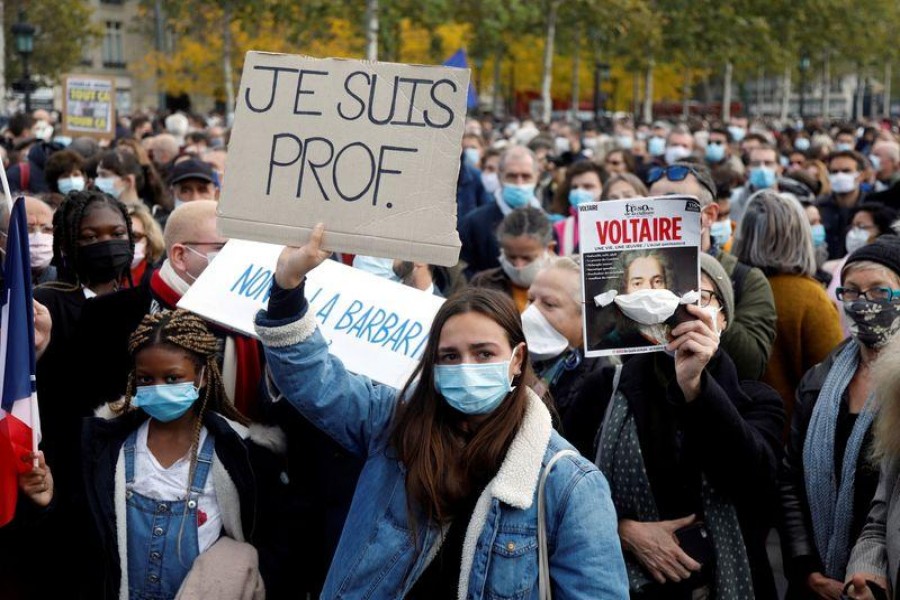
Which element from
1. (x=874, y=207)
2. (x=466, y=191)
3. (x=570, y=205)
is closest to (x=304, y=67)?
(x=874, y=207)

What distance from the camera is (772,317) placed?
5258 mm

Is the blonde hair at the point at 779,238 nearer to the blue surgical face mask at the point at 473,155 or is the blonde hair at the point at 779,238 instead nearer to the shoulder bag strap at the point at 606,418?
the shoulder bag strap at the point at 606,418

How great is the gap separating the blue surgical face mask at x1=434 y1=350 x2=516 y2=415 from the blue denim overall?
3.52 feet

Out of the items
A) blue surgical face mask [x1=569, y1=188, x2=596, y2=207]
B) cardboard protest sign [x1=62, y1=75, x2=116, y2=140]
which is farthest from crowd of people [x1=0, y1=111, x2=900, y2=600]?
cardboard protest sign [x1=62, y1=75, x2=116, y2=140]

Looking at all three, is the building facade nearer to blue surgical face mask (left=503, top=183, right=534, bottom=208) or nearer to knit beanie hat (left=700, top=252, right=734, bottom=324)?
blue surgical face mask (left=503, top=183, right=534, bottom=208)

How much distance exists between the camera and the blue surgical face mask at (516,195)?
926 cm

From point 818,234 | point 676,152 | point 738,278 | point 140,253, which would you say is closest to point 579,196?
point 818,234

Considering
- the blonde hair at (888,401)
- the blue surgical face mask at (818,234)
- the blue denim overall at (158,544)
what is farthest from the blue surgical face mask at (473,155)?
the blonde hair at (888,401)

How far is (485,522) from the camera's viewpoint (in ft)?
10.4

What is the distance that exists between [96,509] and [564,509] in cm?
159

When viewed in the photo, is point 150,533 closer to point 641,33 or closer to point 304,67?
point 304,67

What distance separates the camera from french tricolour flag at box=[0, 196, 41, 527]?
355cm

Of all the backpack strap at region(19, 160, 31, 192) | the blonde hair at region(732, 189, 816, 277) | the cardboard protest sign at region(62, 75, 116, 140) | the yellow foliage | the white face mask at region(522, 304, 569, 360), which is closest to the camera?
the white face mask at region(522, 304, 569, 360)

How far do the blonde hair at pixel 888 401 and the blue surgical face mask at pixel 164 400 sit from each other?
6.99 ft
